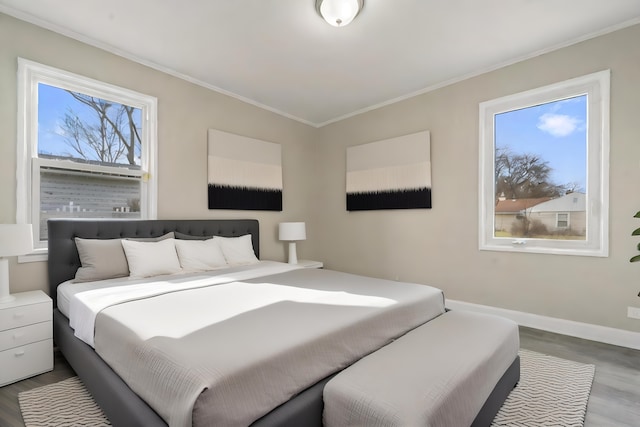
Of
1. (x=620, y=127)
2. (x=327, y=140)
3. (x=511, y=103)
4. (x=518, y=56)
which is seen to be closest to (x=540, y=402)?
(x=620, y=127)

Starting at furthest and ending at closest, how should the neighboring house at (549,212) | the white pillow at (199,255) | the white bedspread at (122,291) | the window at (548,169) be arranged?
the white pillow at (199,255) < the neighboring house at (549,212) < the window at (548,169) < the white bedspread at (122,291)

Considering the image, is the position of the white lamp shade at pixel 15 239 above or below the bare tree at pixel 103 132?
below

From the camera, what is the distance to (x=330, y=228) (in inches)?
190

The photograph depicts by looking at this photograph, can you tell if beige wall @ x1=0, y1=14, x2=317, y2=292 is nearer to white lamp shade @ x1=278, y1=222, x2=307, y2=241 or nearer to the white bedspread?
white lamp shade @ x1=278, y1=222, x2=307, y2=241

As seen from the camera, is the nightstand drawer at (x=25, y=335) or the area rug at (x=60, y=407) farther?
the nightstand drawer at (x=25, y=335)

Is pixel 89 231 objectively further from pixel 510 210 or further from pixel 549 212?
pixel 549 212

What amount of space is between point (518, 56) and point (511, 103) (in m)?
0.44

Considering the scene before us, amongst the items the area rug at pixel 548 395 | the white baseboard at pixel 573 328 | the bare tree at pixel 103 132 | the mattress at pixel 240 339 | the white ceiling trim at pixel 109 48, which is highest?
the white ceiling trim at pixel 109 48

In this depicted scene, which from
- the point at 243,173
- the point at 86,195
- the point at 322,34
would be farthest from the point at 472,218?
the point at 86,195

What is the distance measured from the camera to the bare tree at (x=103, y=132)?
2793 millimetres

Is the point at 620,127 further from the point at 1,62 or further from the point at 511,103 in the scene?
the point at 1,62

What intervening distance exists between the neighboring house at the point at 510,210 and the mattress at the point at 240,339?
4.82 ft

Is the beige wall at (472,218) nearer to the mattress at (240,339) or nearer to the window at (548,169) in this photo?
the window at (548,169)

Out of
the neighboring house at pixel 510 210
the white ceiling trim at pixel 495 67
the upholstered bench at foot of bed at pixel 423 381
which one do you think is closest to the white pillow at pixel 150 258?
the upholstered bench at foot of bed at pixel 423 381
